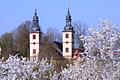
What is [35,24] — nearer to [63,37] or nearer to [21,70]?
[63,37]

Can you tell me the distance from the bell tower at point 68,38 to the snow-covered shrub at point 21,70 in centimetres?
6866

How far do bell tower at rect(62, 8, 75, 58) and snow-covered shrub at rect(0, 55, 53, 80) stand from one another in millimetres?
68665

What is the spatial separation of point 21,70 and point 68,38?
244 feet

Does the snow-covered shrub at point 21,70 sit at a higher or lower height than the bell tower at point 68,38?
lower

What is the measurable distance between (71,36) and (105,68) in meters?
74.4

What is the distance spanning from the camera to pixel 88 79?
10.6 meters

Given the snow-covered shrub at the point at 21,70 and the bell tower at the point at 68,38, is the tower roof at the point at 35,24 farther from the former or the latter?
the snow-covered shrub at the point at 21,70

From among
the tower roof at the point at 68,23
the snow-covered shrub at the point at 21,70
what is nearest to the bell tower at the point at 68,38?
the tower roof at the point at 68,23

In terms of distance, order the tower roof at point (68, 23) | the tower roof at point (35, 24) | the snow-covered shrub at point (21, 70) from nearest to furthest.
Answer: the snow-covered shrub at point (21, 70)
the tower roof at point (35, 24)
the tower roof at point (68, 23)

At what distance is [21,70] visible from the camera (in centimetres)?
1121

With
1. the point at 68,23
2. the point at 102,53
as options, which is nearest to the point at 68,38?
the point at 68,23

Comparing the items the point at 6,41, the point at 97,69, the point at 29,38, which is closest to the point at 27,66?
the point at 97,69

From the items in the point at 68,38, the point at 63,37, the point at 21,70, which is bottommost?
the point at 21,70

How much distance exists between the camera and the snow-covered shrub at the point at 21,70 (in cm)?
1062
